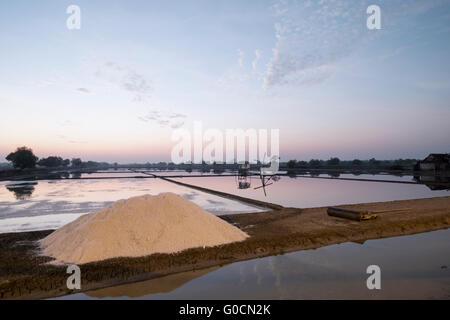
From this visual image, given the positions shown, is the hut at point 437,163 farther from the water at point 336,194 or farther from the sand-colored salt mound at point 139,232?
the sand-colored salt mound at point 139,232

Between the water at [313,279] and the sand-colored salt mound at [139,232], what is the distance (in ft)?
5.01

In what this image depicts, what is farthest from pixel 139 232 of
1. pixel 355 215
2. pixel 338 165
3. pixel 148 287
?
pixel 338 165

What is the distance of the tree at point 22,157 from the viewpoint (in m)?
61.8

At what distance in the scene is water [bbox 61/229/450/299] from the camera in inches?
195

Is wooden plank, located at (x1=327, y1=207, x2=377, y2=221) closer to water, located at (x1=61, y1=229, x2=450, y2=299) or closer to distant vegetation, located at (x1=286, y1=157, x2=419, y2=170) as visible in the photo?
water, located at (x1=61, y1=229, x2=450, y2=299)

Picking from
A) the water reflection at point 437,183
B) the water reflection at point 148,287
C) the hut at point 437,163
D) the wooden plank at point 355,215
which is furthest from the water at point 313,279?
the hut at point 437,163

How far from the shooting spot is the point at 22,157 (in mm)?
62281

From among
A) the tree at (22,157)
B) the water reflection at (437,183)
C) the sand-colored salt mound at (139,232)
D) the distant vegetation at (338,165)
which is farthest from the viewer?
the distant vegetation at (338,165)

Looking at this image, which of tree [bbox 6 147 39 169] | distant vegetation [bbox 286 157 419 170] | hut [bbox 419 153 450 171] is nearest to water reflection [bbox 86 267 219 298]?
hut [bbox 419 153 450 171]

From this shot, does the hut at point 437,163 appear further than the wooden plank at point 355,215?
Yes

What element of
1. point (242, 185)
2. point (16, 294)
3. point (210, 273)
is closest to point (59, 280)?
point (16, 294)

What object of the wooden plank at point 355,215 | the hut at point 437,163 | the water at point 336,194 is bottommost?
the water at point 336,194
